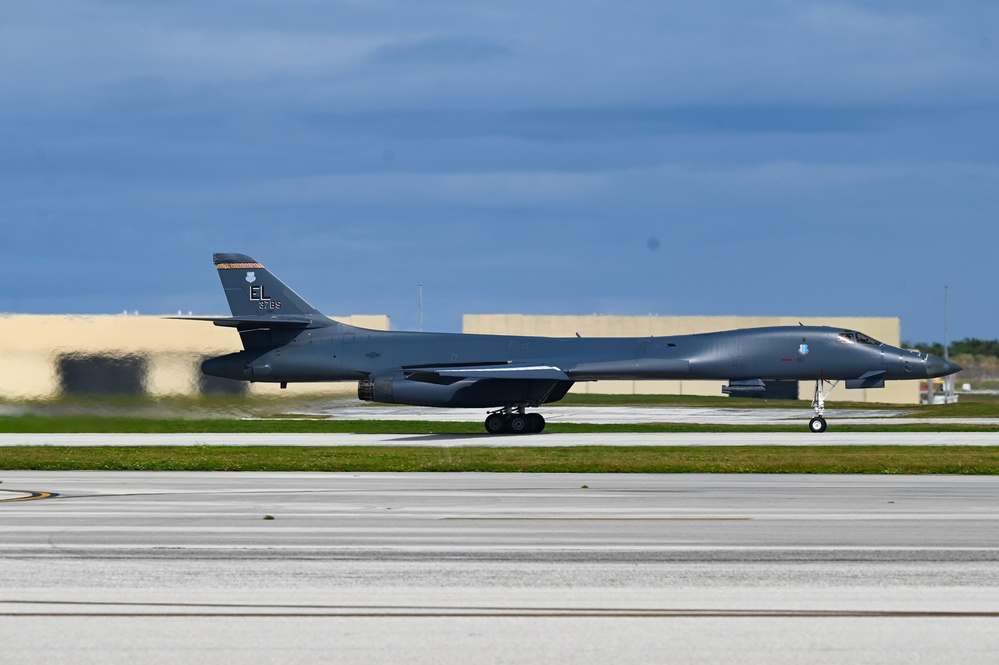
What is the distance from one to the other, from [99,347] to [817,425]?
2241cm

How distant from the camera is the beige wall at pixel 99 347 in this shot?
3459 centimetres

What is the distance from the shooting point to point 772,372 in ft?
126

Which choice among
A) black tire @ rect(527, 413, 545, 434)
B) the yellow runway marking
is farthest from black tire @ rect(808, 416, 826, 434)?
the yellow runway marking

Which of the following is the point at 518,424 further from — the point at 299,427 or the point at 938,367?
the point at 938,367

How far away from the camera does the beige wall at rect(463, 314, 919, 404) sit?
264ft

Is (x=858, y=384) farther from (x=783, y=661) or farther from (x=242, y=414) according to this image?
(x=783, y=661)

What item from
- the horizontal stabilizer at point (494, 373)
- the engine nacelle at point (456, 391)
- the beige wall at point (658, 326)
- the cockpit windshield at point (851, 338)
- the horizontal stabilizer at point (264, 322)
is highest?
the beige wall at point (658, 326)

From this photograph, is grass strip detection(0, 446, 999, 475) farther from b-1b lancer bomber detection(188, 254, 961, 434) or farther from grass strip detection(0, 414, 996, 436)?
b-1b lancer bomber detection(188, 254, 961, 434)

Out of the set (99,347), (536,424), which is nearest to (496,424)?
(536,424)

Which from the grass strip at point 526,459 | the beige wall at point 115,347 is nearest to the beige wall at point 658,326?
the beige wall at point 115,347

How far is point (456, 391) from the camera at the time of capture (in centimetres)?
3781

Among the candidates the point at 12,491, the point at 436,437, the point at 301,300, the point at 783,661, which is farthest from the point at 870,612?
the point at 301,300

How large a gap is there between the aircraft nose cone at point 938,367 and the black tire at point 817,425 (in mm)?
3594

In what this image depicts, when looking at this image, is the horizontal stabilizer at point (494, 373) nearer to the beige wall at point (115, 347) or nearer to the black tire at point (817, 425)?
the beige wall at point (115, 347)
